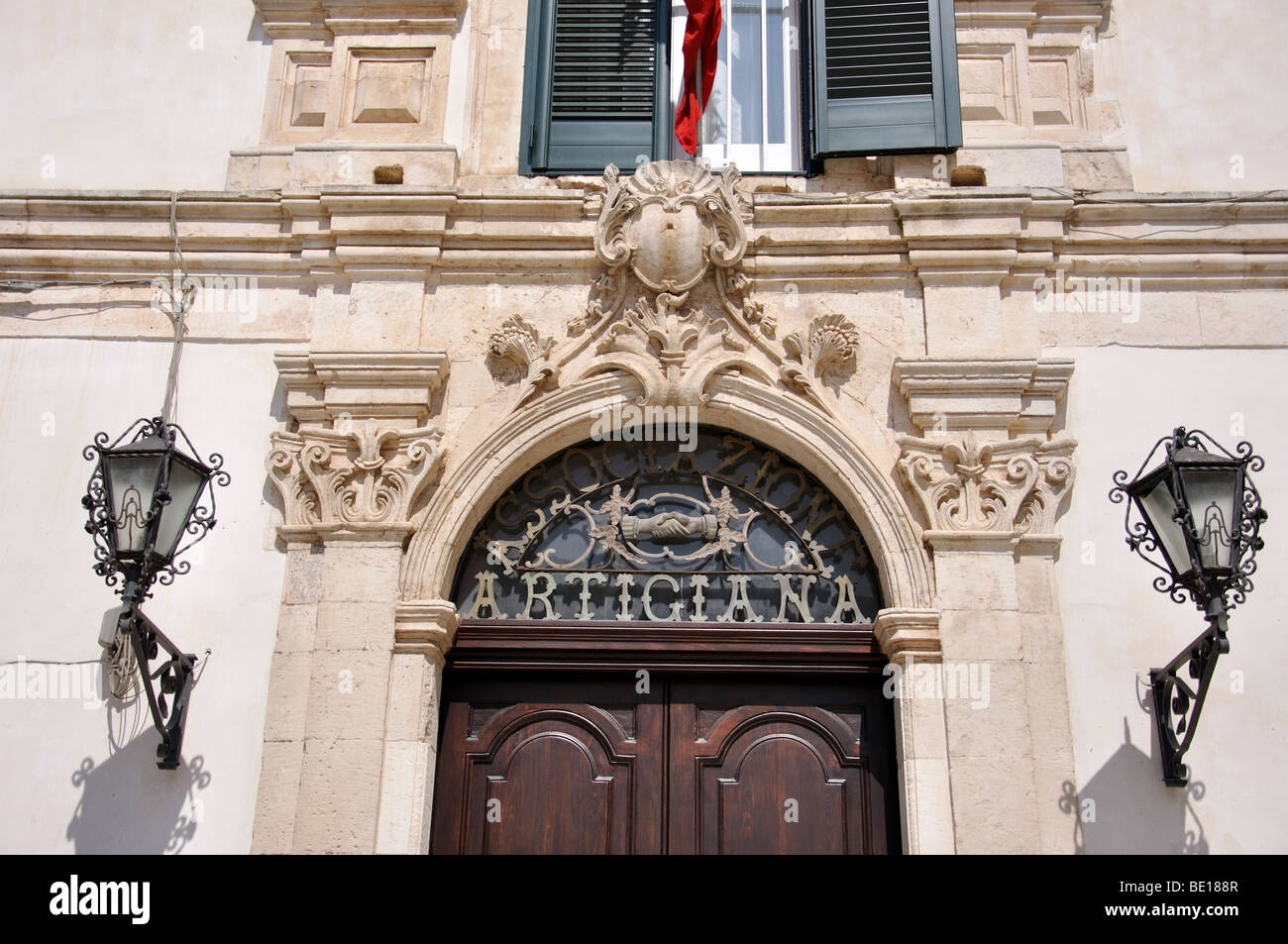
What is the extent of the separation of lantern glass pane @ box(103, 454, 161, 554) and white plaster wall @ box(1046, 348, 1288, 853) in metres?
3.62

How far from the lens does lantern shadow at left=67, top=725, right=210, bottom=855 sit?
5.14m

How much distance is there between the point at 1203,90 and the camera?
6.30m

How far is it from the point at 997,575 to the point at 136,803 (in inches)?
141

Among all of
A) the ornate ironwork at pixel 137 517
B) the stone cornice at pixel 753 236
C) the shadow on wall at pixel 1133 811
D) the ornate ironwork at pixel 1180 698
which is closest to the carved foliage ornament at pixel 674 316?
the stone cornice at pixel 753 236

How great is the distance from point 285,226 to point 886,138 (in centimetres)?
287

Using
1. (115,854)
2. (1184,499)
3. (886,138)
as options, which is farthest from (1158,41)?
(115,854)

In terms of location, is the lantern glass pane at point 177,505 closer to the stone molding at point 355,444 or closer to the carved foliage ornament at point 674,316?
the stone molding at point 355,444

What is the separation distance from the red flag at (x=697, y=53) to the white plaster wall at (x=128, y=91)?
6.95 ft

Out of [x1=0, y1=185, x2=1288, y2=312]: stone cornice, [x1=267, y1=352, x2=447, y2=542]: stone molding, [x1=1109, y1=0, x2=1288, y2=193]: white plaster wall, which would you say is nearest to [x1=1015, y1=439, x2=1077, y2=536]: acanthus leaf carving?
[x1=0, y1=185, x2=1288, y2=312]: stone cornice

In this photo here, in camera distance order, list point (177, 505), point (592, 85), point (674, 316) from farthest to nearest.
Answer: point (592, 85)
point (674, 316)
point (177, 505)

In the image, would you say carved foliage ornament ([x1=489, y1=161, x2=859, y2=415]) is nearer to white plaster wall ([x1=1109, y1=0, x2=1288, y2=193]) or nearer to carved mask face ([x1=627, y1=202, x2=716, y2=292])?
carved mask face ([x1=627, y1=202, x2=716, y2=292])

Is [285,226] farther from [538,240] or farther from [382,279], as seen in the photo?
[538,240]

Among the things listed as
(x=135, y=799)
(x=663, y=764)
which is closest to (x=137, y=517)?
(x=135, y=799)

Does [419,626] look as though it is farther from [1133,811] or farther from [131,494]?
[1133,811]
